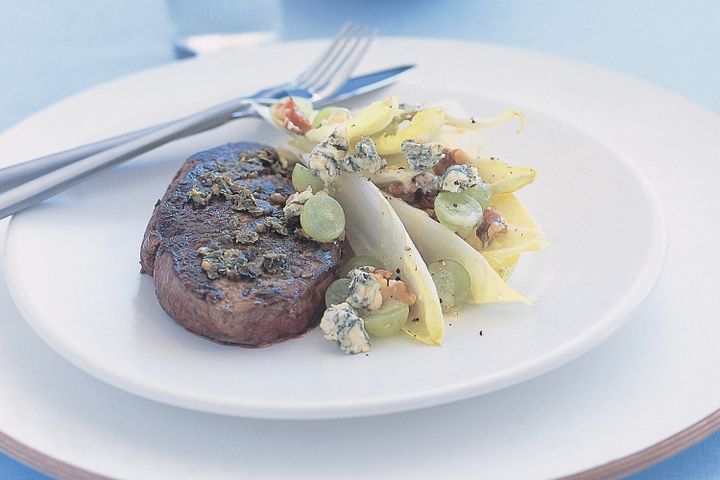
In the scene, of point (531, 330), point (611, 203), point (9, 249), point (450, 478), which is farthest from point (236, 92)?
point (450, 478)

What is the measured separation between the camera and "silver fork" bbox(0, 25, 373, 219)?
3725 mm

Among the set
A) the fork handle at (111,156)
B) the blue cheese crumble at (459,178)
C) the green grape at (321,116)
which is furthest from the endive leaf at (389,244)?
the fork handle at (111,156)

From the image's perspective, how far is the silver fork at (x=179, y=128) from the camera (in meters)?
3.72

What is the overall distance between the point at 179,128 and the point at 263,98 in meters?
0.58

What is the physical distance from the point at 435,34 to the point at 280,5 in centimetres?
131

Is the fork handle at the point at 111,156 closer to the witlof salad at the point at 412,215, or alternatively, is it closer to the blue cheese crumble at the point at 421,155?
the witlof salad at the point at 412,215

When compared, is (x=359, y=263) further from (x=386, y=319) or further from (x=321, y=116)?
(x=321, y=116)

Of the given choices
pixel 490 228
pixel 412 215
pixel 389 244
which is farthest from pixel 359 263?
pixel 490 228

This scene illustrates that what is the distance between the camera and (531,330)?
3.06m

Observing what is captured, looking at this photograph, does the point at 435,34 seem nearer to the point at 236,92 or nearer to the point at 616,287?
the point at 236,92

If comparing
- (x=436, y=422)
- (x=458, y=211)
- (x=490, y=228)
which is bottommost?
(x=436, y=422)

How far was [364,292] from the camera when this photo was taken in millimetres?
3076

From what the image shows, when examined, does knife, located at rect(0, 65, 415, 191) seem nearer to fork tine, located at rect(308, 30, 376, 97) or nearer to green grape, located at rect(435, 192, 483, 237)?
fork tine, located at rect(308, 30, 376, 97)

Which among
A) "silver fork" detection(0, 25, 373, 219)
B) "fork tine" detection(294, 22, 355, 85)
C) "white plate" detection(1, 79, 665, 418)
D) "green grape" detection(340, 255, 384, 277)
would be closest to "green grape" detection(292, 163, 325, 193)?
"green grape" detection(340, 255, 384, 277)
